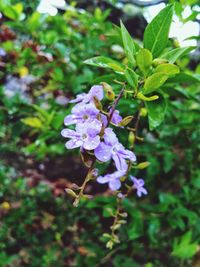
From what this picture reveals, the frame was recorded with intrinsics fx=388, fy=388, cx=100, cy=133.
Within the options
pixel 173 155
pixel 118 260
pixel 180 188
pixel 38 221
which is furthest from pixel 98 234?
pixel 173 155

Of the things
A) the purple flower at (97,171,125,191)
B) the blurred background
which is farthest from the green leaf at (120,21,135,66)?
the blurred background

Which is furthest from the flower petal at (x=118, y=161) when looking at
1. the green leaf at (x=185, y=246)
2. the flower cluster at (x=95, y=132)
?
the green leaf at (x=185, y=246)

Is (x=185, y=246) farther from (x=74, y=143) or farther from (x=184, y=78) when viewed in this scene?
(x=74, y=143)

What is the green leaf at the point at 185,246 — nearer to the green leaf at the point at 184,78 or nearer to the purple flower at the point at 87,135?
the green leaf at the point at 184,78

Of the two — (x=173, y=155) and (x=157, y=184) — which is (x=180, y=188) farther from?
(x=173, y=155)

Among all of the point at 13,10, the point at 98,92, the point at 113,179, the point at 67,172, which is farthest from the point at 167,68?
the point at 67,172

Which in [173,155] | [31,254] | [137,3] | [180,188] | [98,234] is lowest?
→ [31,254]

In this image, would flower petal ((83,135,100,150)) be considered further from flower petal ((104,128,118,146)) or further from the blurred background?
the blurred background
